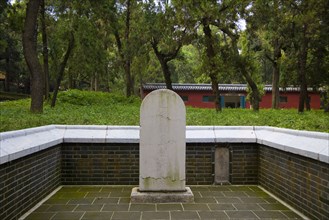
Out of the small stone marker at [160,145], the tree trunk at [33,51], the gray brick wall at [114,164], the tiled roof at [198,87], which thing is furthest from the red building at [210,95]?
the small stone marker at [160,145]

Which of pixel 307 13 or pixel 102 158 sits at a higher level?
pixel 307 13

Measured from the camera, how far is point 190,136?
20.6ft

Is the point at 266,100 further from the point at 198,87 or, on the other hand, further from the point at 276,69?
the point at 276,69

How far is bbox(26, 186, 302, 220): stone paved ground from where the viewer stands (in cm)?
467

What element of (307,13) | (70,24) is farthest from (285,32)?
(70,24)

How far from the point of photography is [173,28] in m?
15.2

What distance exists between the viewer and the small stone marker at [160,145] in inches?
214

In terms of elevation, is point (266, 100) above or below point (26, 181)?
above

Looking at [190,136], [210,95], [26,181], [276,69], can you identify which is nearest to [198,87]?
[210,95]

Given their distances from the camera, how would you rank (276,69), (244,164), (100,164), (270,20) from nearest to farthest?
(100,164), (244,164), (270,20), (276,69)

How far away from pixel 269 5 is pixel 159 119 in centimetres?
1135

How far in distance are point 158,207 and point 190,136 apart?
1.65m

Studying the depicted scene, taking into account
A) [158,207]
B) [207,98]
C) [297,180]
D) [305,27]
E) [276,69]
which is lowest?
[158,207]

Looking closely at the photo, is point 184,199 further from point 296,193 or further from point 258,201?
point 296,193
